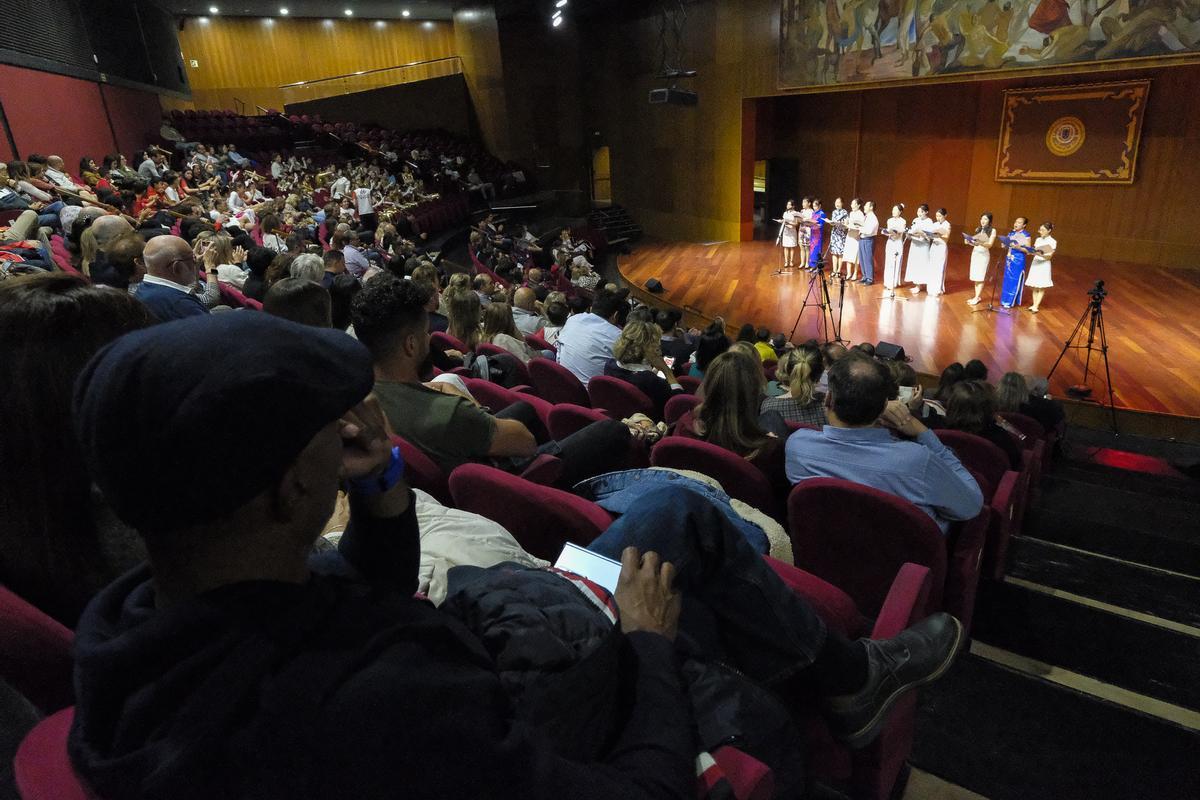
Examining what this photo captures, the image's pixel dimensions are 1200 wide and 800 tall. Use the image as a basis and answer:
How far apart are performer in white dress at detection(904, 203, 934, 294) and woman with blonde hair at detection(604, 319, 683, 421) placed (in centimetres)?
727

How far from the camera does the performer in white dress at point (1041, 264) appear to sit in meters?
8.26

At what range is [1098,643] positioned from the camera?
7.57ft

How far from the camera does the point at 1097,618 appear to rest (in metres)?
2.42

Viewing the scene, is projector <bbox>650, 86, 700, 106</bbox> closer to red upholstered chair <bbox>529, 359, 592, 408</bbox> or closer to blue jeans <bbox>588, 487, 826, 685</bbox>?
red upholstered chair <bbox>529, 359, 592, 408</bbox>

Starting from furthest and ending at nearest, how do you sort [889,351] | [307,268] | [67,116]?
[67,116] → [889,351] → [307,268]

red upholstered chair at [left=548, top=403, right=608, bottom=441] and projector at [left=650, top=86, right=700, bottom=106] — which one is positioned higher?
projector at [left=650, top=86, right=700, bottom=106]

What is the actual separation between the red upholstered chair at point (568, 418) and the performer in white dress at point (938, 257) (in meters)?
8.33

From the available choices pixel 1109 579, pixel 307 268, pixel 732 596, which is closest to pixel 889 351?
pixel 1109 579

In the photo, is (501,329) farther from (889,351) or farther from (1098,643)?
(889,351)

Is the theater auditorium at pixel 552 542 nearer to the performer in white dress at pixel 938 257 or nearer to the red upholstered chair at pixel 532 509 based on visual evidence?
the red upholstered chair at pixel 532 509


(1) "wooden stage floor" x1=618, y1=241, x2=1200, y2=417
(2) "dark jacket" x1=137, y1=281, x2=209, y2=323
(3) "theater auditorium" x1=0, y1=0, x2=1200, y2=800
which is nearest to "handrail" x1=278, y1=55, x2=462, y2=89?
(1) "wooden stage floor" x1=618, y1=241, x2=1200, y2=417

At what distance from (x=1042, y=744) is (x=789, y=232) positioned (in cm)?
1096

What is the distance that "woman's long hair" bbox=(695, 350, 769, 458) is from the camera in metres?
2.58

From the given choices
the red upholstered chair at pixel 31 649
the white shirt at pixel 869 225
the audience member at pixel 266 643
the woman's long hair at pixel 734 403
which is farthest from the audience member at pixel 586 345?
the white shirt at pixel 869 225
